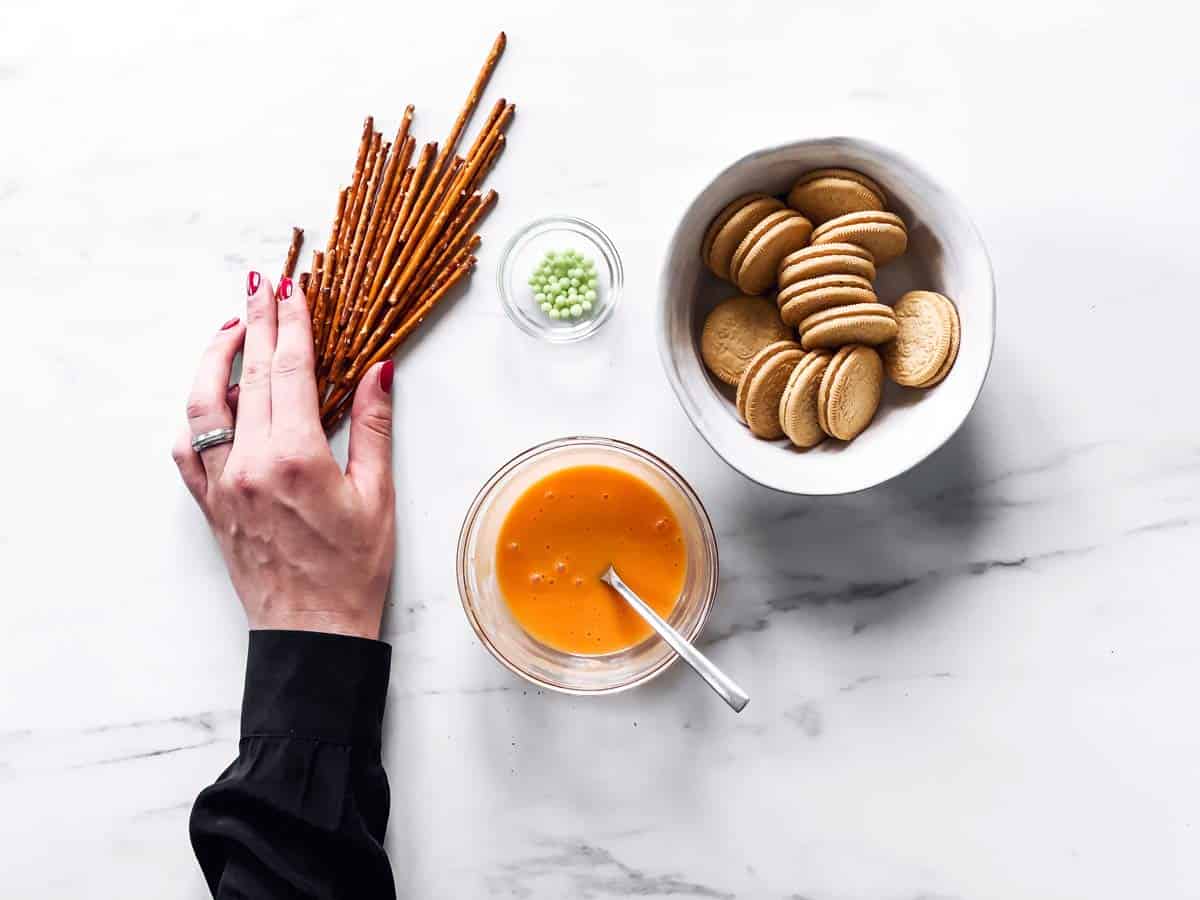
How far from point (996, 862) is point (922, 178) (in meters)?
0.87

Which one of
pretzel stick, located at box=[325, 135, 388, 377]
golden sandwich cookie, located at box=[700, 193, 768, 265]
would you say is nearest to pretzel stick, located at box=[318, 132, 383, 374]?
pretzel stick, located at box=[325, 135, 388, 377]

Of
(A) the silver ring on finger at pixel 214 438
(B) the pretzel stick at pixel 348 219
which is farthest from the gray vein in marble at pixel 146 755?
(B) the pretzel stick at pixel 348 219

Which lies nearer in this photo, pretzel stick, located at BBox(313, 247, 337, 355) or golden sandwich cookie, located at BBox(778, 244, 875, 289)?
golden sandwich cookie, located at BBox(778, 244, 875, 289)

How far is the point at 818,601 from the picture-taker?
1.31 metres

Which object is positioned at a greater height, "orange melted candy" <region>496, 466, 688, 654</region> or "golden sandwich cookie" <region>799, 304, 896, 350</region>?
"golden sandwich cookie" <region>799, 304, 896, 350</region>

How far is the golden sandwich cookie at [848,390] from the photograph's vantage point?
1.14 metres

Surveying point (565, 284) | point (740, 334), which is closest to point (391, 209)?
point (565, 284)

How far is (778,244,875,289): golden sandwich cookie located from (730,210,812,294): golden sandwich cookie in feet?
0.08

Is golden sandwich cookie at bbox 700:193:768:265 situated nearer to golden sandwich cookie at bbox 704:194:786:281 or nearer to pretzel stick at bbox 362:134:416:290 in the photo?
golden sandwich cookie at bbox 704:194:786:281

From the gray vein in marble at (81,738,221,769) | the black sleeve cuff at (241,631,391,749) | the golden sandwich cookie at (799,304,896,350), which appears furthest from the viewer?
the gray vein in marble at (81,738,221,769)

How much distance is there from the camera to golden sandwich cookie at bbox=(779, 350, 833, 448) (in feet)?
3.76

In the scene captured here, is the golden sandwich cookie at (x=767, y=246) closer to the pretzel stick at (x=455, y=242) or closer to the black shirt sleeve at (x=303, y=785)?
the pretzel stick at (x=455, y=242)

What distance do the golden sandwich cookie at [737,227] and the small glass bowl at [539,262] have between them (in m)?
0.17

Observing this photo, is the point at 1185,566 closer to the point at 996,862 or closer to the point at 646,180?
the point at 996,862
